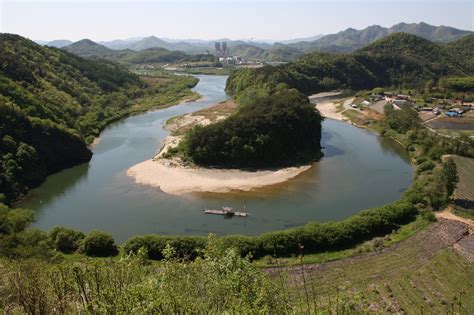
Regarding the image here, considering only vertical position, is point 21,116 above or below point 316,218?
above

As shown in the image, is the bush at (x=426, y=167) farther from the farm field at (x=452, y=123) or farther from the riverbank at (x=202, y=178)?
the farm field at (x=452, y=123)

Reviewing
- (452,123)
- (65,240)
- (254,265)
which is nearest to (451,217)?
(254,265)

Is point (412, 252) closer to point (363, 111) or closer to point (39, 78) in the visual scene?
point (363, 111)

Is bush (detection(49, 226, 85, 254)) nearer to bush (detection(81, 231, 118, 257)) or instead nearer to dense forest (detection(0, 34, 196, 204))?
bush (detection(81, 231, 118, 257))

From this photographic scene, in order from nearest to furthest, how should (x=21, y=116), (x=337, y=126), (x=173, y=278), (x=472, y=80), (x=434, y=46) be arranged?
(x=173, y=278) < (x=21, y=116) < (x=337, y=126) < (x=472, y=80) < (x=434, y=46)

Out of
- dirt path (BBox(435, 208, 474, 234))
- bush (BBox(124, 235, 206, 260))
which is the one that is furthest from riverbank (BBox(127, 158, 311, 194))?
dirt path (BBox(435, 208, 474, 234))

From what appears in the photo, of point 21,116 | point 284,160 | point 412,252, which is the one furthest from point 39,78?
point 412,252
